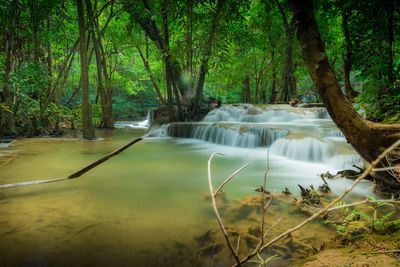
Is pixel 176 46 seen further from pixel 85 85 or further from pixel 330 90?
pixel 330 90

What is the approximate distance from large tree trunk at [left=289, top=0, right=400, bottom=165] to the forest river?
87cm

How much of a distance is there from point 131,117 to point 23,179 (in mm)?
22715

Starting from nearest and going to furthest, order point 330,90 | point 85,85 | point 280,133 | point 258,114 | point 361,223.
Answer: point 361,223, point 330,90, point 280,133, point 85,85, point 258,114

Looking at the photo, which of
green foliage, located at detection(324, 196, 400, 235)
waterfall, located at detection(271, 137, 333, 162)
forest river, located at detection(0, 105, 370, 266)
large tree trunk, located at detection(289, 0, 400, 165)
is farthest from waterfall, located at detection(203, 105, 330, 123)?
green foliage, located at detection(324, 196, 400, 235)

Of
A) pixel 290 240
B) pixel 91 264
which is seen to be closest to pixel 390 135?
pixel 290 240

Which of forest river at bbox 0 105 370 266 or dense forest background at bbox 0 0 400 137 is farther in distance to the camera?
dense forest background at bbox 0 0 400 137

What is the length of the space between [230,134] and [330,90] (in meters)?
5.72

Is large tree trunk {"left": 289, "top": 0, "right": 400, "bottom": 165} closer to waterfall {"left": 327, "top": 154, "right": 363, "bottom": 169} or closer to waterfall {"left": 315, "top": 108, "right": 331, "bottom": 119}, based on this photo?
waterfall {"left": 327, "top": 154, "right": 363, "bottom": 169}

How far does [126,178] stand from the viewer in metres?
3.50

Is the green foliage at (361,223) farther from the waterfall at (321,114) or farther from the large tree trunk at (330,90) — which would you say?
the waterfall at (321,114)

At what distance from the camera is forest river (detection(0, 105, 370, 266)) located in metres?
1.55

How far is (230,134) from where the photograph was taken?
745cm

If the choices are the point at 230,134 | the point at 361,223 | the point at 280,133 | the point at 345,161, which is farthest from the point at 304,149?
the point at 361,223

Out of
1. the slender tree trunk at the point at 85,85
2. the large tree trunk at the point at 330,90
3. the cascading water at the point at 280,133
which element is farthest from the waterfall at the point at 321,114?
the slender tree trunk at the point at 85,85
